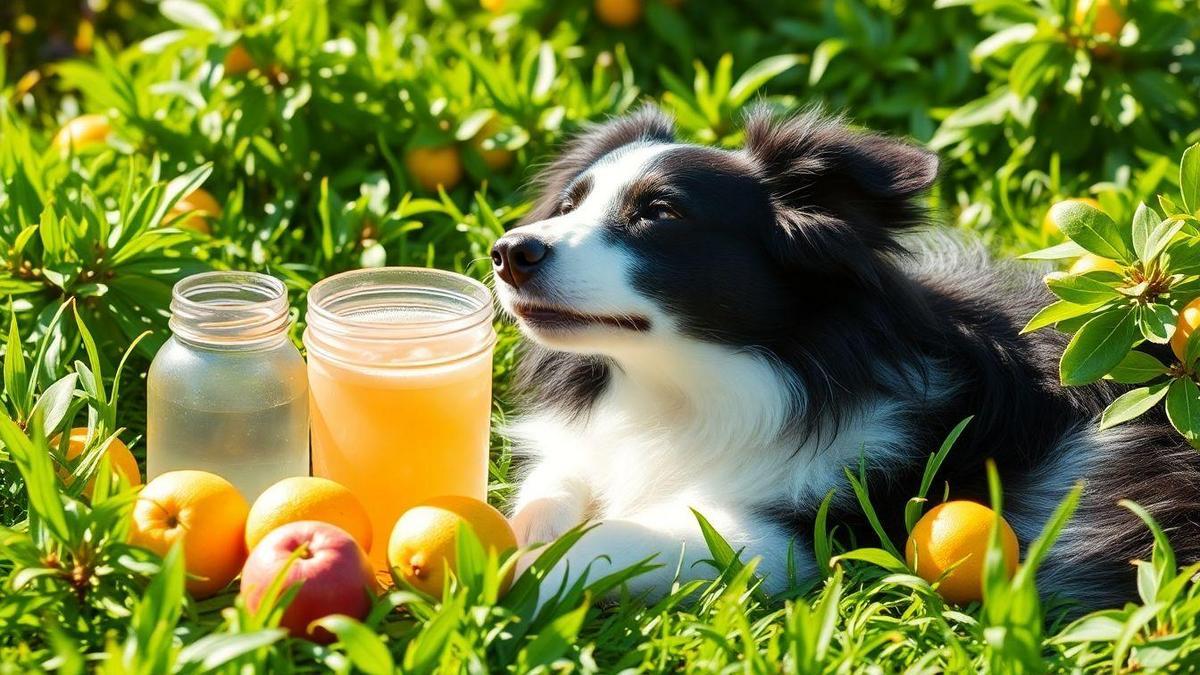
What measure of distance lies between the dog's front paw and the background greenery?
0.97 feet

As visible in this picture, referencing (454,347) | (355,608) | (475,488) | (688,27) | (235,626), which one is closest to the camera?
(235,626)

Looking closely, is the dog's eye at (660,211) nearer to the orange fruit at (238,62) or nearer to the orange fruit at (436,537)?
the orange fruit at (436,537)

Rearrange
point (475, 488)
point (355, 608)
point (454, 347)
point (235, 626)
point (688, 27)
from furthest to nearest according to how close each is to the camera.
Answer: point (688, 27) → point (475, 488) → point (454, 347) → point (355, 608) → point (235, 626)

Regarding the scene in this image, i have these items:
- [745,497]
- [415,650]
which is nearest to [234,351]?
[415,650]

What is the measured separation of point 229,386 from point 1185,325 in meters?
1.83

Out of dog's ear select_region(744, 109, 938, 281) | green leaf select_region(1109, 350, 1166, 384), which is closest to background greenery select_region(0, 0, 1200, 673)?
green leaf select_region(1109, 350, 1166, 384)

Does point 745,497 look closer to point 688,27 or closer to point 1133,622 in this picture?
point 1133,622

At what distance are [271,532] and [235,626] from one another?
291 mm

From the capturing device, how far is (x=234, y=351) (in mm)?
2494

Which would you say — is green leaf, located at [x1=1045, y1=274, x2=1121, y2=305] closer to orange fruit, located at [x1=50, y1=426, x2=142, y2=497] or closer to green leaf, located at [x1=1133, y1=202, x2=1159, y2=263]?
green leaf, located at [x1=1133, y1=202, x2=1159, y2=263]

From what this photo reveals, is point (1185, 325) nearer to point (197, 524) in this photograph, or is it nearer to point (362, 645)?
point (362, 645)

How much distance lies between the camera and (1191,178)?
8.48ft

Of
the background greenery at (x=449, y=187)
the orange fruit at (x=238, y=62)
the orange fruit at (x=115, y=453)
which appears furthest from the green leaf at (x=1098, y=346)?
the orange fruit at (x=238, y=62)

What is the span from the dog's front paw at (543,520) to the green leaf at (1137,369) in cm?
114
